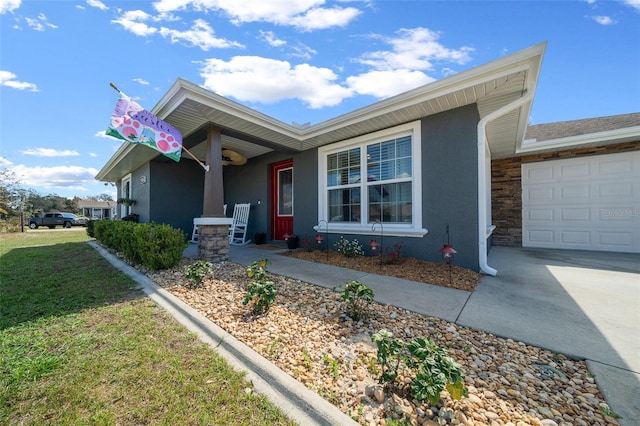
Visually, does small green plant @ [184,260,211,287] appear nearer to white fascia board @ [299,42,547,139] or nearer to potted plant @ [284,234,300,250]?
potted plant @ [284,234,300,250]

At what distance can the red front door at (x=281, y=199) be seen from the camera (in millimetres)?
7312

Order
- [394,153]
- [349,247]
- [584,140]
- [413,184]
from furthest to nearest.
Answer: [584,140]
[349,247]
[394,153]
[413,184]

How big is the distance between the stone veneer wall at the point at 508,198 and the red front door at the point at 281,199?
6.31 meters

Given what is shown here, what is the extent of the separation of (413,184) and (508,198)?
4655 mm

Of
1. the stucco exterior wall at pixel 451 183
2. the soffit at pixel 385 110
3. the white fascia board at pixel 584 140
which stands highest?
the soffit at pixel 385 110

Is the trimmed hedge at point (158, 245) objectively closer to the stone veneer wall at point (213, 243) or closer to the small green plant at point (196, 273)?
the stone veneer wall at point (213, 243)

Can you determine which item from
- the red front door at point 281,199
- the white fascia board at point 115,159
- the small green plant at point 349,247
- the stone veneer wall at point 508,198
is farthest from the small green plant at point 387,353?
the white fascia board at point 115,159

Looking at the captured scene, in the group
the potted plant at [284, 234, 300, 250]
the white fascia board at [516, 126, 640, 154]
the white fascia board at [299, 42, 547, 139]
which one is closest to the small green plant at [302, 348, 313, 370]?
the white fascia board at [299, 42, 547, 139]

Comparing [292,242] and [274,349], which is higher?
[292,242]

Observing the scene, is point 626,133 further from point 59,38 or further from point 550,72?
point 59,38

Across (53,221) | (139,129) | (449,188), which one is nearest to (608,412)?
(449,188)

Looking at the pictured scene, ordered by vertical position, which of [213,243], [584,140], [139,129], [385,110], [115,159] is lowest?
[213,243]

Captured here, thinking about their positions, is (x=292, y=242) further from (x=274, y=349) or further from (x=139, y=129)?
(x=274, y=349)

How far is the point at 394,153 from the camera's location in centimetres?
511
